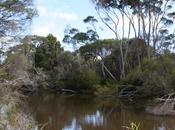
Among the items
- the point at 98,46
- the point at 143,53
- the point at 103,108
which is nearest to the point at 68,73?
the point at 98,46

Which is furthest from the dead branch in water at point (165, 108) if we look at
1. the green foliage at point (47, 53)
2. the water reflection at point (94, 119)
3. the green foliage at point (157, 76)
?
the green foliage at point (47, 53)

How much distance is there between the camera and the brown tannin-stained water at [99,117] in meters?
17.5

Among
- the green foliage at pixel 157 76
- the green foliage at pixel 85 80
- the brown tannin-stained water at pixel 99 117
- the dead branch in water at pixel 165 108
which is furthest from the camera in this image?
the green foliage at pixel 85 80

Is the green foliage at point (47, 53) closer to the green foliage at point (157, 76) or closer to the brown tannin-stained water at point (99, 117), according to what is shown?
the green foliage at point (157, 76)

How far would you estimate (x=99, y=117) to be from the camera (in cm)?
2078

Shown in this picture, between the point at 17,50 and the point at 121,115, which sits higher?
the point at 17,50

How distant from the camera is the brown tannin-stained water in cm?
1752

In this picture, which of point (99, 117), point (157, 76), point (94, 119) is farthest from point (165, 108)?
point (157, 76)

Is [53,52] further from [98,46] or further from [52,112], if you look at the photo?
[52,112]

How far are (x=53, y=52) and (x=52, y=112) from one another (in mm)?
21971

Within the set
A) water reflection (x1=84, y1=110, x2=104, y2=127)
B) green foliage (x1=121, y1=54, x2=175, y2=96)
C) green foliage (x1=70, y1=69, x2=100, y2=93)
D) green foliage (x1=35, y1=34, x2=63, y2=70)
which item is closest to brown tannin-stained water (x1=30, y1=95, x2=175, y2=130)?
water reflection (x1=84, y1=110, x2=104, y2=127)

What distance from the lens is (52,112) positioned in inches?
896

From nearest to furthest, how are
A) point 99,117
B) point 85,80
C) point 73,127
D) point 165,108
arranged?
point 73,127 < point 99,117 < point 165,108 < point 85,80

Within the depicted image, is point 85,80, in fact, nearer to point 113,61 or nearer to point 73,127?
point 113,61
